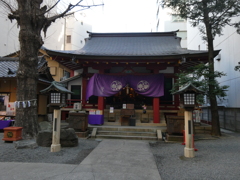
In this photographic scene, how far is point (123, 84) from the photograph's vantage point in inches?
440

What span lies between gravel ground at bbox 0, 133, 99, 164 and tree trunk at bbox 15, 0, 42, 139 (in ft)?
3.88

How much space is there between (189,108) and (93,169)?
361cm

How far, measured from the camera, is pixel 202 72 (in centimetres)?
947

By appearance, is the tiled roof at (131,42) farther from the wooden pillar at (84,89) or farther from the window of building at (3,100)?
the window of building at (3,100)

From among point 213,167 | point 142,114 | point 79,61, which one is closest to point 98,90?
point 79,61

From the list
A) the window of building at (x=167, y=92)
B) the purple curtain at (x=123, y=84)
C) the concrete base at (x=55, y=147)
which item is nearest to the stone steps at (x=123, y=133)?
the purple curtain at (x=123, y=84)

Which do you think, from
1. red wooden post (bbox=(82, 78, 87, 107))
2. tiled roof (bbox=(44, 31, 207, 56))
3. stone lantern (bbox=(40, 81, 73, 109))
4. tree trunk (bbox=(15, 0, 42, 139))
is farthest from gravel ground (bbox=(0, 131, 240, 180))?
tiled roof (bbox=(44, 31, 207, 56))

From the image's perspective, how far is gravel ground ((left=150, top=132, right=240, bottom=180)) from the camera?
4.21 metres

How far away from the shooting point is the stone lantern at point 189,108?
565 cm

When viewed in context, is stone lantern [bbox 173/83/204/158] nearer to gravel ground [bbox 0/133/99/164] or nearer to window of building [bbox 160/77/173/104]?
gravel ground [bbox 0/133/99/164]

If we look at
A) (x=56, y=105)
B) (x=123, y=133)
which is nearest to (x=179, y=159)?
(x=123, y=133)

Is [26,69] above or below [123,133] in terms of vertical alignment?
above

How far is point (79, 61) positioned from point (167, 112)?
675cm

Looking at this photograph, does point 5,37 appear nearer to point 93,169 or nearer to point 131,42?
point 131,42
